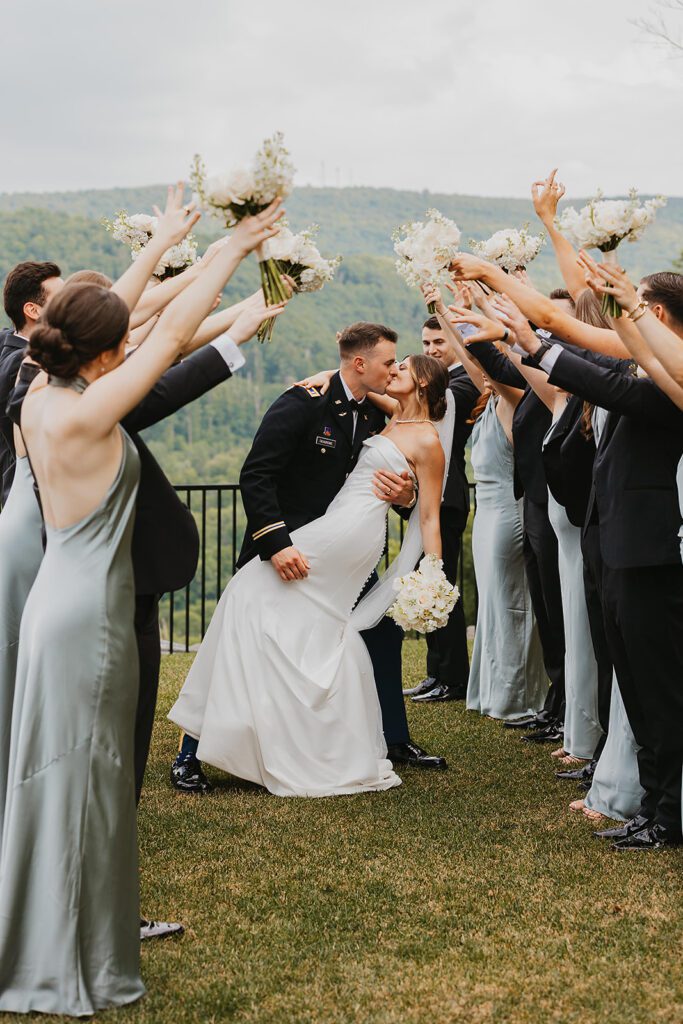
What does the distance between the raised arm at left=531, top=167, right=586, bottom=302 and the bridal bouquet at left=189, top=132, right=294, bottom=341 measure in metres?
1.64

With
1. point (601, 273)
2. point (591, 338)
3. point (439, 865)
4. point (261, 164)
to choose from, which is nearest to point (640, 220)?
point (601, 273)

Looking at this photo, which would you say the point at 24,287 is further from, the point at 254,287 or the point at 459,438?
the point at 254,287

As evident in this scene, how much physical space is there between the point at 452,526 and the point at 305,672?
2732 mm

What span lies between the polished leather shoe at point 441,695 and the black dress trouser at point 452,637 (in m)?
0.02

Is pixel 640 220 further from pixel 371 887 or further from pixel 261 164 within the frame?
pixel 371 887

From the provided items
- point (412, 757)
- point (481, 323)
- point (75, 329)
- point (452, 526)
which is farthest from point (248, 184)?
point (452, 526)

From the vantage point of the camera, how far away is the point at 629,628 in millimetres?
4695

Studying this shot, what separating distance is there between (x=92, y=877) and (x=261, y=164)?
225cm

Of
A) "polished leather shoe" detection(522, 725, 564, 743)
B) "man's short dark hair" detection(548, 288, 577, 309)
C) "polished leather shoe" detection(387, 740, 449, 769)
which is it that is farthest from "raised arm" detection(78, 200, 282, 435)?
"polished leather shoe" detection(522, 725, 564, 743)

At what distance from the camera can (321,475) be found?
6.17 meters

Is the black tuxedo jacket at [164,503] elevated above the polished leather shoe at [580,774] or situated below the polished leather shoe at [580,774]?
above

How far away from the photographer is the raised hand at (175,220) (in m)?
3.95

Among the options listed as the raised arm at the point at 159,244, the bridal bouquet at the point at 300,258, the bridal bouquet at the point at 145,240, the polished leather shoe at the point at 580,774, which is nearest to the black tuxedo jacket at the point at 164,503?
the raised arm at the point at 159,244

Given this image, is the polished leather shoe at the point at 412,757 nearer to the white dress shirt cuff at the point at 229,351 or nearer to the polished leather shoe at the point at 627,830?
the polished leather shoe at the point at 627,830
